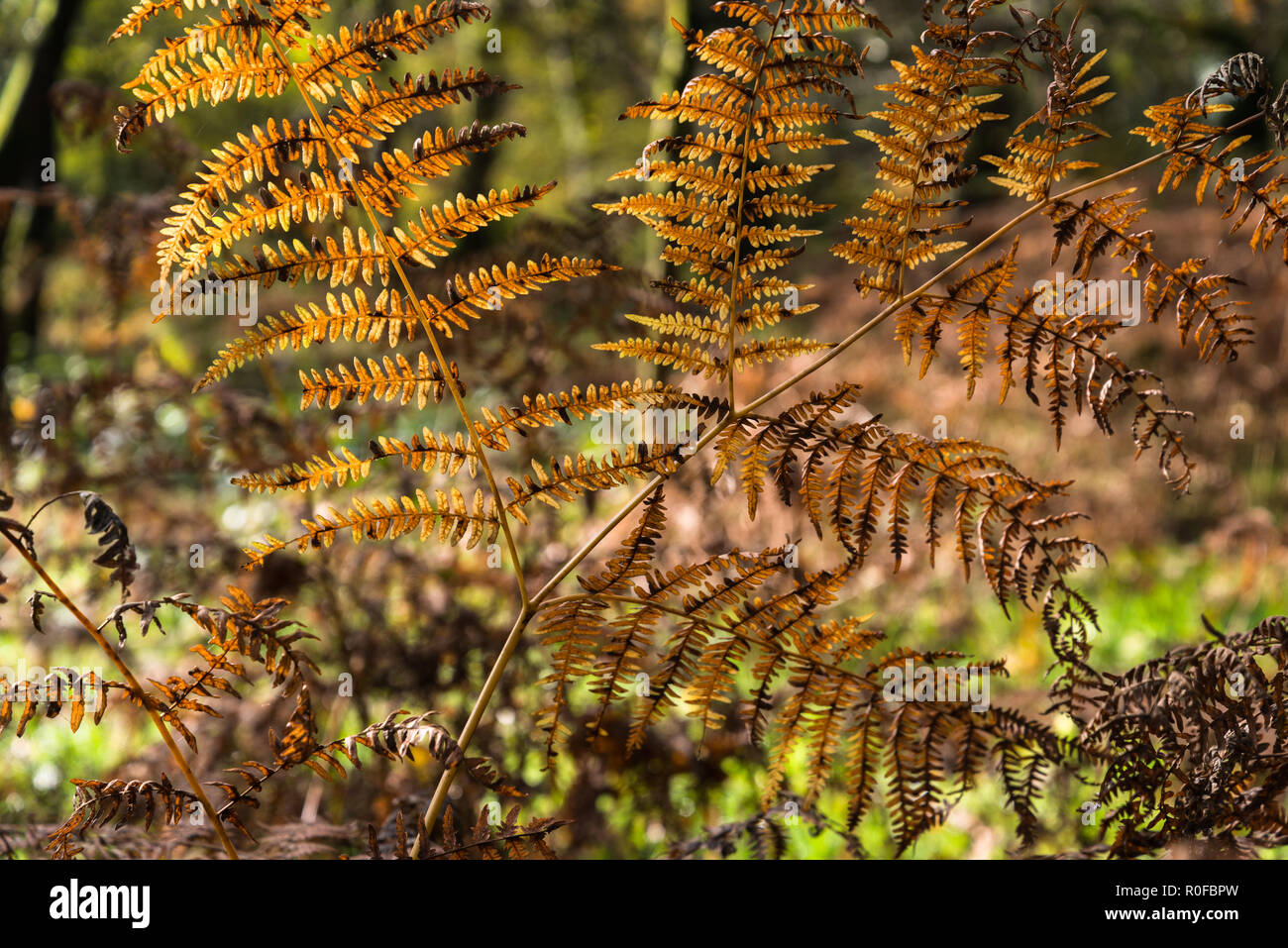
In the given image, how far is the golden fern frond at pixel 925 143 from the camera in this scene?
50.3 inches

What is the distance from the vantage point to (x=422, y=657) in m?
2.61

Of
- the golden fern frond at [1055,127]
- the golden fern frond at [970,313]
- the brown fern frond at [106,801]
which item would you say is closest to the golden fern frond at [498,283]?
the golden fern frond at [970,313]

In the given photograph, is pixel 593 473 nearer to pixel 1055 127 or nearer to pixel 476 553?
pixel 1055 127

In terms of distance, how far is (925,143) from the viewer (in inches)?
52.8

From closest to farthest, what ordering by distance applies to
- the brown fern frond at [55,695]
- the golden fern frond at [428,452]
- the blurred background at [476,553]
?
the brown fern frond at [55,695], the golden fern frond at [428,452], the blurred background at [476,553]

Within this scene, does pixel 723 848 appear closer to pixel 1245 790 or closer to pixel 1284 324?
pixel 1245 790

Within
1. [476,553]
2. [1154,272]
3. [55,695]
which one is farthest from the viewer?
[476,553]

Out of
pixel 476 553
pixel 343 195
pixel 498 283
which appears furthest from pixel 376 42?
pixel 476 553

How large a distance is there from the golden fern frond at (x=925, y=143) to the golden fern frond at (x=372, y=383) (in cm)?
60

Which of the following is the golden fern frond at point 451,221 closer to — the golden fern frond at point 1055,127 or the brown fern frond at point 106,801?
the golden fern frond at point 1055,127

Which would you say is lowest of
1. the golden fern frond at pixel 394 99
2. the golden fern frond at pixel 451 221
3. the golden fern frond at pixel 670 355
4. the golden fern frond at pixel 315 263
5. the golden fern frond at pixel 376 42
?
the golden fern frond at pixel 670 355

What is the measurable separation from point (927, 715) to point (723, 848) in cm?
44

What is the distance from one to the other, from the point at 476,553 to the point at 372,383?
292 cm
